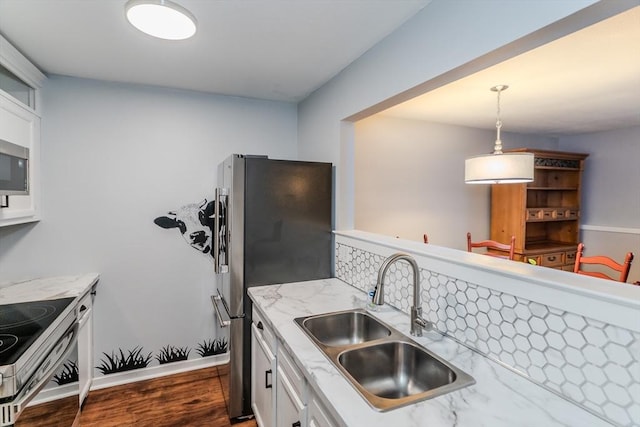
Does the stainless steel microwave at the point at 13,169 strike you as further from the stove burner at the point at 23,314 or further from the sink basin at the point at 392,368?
the sink basin at the point at 392,368

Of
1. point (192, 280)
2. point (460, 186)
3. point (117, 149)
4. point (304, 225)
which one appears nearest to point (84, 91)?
point (117, 149)

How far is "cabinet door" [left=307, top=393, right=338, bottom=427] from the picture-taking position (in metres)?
Result: 1.02

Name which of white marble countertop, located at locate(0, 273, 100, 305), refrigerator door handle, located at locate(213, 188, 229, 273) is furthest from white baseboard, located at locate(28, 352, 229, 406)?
white marble countertop, located at locate(0, 273, 100, 305)

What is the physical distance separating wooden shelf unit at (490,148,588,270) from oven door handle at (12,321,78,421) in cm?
394

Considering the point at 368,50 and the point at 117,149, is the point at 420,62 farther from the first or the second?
the point at 117,149

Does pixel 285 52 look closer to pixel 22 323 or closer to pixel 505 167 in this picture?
pixel 505 167

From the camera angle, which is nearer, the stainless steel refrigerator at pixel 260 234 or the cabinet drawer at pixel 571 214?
the stainless steel refrigerator at pixel 260 234

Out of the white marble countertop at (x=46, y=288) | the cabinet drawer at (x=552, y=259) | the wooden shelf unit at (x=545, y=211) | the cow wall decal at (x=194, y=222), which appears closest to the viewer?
the white marble countertop at (x=46, y=288)

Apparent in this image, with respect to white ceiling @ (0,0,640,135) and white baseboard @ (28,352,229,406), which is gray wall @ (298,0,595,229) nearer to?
white ceiling @ (0,0,640,135)

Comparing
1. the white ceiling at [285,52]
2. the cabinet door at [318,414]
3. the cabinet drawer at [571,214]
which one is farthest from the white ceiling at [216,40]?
the cabinet drawer at [571,214]

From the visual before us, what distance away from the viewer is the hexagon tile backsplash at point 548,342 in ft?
2.80

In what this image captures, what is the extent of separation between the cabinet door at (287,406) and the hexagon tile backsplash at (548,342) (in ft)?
2.24

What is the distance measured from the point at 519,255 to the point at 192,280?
11.4ft

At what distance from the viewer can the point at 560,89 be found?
2408 mm
